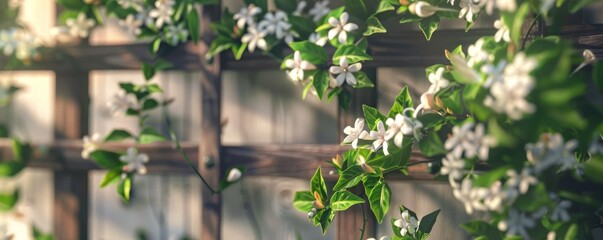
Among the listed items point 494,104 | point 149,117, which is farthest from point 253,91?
point 494,104

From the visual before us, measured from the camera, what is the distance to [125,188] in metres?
2.12

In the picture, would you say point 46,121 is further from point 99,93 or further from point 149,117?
point 149,117

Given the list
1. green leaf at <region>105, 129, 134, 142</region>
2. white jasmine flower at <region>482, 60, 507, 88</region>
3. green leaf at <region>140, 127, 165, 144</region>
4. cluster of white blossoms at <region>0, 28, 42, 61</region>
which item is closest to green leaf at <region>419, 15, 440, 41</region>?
white jasmine flower at <region>482, 60, 507, 88</region>

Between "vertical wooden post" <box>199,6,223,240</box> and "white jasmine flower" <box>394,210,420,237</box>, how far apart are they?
0.60 metres

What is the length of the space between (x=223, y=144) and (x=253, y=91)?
0.18 m

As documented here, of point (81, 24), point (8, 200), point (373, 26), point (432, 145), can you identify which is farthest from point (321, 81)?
point (8, 200)

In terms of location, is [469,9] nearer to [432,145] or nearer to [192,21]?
[432,145]

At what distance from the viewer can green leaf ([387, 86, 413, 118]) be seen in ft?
5.59

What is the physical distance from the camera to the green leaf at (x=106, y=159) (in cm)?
214

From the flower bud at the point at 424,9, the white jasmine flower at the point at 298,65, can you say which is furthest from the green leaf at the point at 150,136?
the flower bud at the point at 424,9

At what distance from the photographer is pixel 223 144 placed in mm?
2189

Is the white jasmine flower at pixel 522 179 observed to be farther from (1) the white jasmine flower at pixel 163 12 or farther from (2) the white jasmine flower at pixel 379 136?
(1) the white jasmine flower at pixel 163 12

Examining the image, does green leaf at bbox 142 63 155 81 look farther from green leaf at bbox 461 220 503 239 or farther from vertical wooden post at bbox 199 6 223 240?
green leaf at bbox 461 220 503 239

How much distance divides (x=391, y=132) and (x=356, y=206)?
0.47 metres
